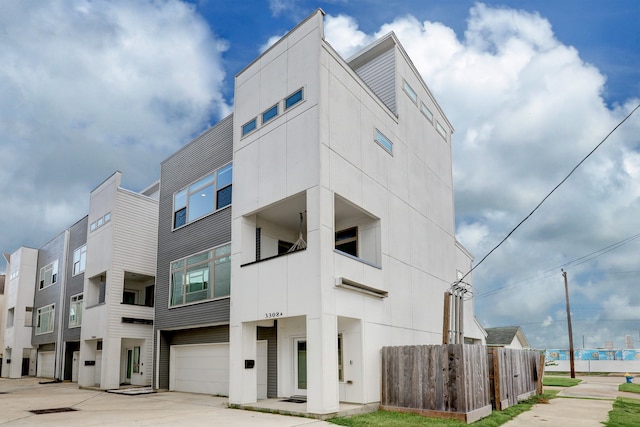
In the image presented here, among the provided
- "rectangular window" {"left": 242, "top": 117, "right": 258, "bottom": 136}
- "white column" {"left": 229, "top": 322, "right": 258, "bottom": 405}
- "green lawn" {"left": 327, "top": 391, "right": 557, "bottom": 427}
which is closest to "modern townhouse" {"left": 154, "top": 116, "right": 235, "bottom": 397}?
"rectangular window" {"left": 242, "top": 117, "right": 258, "bottom": 136}

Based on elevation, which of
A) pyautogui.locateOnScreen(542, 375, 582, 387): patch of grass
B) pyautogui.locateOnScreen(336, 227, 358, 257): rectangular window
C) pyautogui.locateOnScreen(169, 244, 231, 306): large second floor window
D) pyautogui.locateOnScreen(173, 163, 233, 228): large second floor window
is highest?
pyautogui.locateOnScreen(173, 163, 233, 228): large second floor window

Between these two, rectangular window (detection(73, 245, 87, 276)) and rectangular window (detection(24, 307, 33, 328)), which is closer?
rectangular window (detection(73, 245, 87, 276))

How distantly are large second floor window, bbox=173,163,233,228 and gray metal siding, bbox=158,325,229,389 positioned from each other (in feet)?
13.0

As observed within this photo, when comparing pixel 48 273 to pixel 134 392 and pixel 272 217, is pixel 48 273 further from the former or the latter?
pixel 272 217

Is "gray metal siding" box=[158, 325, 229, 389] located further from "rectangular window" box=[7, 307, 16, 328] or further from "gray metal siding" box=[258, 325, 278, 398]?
"rectangular window" box=[7, 307, 16, 328]

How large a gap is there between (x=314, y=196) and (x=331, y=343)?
11.4 feet

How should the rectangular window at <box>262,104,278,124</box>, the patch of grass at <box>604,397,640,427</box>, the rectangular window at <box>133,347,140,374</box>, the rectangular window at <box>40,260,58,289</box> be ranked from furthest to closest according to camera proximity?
the rectangular window at <box>40,260,58,289</box>, the rectangular window at <box>133,347,140,374</box>, the rectangular window at <box>262,104,278,124</box>, the patch of grass at <box>604,397,640,427</box>

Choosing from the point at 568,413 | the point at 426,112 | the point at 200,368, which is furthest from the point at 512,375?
the point at 426,112

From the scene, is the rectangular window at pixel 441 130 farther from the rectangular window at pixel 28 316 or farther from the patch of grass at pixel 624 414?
the rectangular window at pixel 28 316

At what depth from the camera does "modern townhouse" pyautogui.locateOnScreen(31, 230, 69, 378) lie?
2945cm

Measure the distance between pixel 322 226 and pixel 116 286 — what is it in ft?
41.7

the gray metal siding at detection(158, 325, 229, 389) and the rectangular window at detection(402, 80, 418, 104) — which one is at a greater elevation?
the rectangular window at detection(402, 80, 418, 104)

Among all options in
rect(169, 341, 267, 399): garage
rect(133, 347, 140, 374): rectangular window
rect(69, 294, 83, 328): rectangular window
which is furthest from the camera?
rect(69, 294, 83, 328): rectangular window

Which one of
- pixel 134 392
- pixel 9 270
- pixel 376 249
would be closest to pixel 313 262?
pixel 376 249
